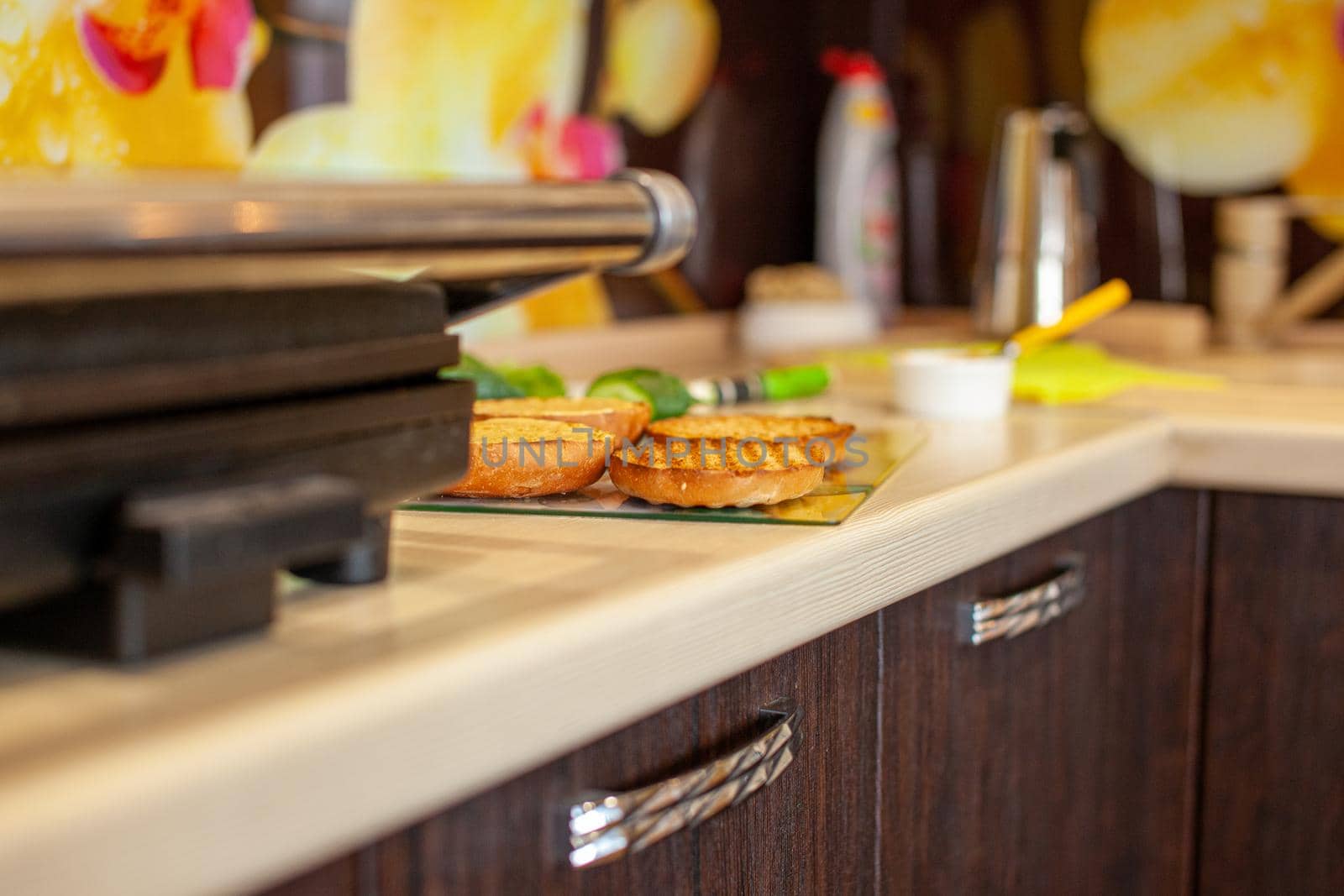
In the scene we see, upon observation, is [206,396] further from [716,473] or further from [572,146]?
[572,146]

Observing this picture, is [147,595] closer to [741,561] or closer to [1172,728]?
[741,561]

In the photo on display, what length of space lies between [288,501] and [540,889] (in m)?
0.20

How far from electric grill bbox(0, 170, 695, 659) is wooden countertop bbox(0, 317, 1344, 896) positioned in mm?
33

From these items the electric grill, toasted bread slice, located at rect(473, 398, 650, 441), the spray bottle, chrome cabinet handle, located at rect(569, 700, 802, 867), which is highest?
the spray bottle

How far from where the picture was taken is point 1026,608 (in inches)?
36.5

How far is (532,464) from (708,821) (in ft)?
0.71

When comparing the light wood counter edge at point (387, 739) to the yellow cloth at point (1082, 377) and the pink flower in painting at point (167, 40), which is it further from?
A: the pink flower in painting at point (167, 40)

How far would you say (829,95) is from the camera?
2.10 metres

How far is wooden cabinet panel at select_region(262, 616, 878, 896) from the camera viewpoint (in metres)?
0.49

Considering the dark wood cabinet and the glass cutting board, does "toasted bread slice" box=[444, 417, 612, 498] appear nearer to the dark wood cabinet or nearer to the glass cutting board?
the glass cutting board

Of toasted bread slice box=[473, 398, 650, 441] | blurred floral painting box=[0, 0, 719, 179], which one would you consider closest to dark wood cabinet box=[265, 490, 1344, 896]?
toasted bread slice box=[473, 398, 650, 441]

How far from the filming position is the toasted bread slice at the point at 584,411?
86 cm

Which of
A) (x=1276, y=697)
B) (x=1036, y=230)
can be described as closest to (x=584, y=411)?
(x=1276, y=697)

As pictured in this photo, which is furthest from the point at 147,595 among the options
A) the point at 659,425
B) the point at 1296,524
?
the point at 1296,524
